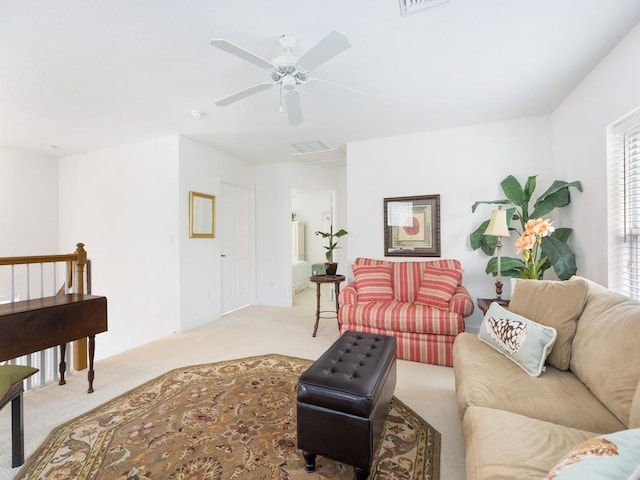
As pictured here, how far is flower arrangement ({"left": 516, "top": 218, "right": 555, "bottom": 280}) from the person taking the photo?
2510 mm

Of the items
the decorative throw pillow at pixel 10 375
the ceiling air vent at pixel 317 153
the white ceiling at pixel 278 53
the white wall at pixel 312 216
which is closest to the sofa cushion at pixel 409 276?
the white ceiling at pixel 278 53

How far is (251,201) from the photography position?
212 inches

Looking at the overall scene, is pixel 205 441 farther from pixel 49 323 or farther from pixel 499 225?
pixel 499 225

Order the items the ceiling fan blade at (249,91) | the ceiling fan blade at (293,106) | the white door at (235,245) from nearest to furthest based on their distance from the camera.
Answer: the ceiling fan blade at (249,91), the ceiling fan blade at (293,106), the white door at (235,245)

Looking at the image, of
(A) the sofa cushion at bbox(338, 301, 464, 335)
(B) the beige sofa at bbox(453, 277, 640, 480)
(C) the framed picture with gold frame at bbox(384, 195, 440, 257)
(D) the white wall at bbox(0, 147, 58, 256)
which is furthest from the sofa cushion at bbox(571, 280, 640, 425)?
(D) the white wall at bbox(0, 147, 58, 256)

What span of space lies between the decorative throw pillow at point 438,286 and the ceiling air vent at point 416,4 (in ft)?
7.85

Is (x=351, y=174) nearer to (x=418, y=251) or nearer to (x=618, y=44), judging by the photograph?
(x=418, y=251)

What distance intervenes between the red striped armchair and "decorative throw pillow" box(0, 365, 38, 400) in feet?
8.12

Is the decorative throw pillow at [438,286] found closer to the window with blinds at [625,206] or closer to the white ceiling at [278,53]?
the window with blinds at [625,206]

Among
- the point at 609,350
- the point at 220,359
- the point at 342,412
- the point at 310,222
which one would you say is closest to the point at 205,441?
the point at 342,412

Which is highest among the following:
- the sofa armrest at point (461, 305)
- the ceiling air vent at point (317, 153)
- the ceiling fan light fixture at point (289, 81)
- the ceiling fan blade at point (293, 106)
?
the ceiling air vent at point (317, 153)

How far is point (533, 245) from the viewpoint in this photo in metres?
2.61

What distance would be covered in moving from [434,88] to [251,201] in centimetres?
358

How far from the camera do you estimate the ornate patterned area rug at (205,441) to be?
1.56 metres
